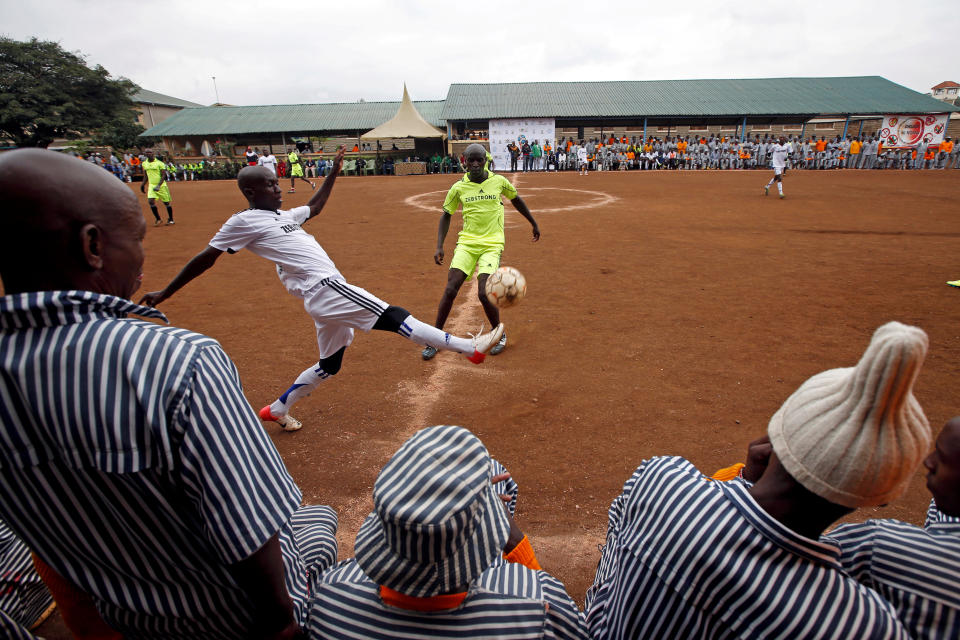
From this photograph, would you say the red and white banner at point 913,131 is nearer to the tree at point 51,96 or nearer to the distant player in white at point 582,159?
the distant player in white at point 582,159

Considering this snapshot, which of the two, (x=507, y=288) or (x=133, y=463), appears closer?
(x=133, y=463)

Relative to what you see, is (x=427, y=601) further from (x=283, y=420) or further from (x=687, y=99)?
(x=687, y=99)

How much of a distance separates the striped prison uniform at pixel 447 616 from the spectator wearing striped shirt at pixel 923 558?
2.81ft

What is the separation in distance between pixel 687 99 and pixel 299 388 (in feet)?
128

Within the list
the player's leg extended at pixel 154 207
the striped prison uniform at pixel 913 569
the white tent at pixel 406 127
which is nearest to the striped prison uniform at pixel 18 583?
the striped prison uniform at pixel 913 569

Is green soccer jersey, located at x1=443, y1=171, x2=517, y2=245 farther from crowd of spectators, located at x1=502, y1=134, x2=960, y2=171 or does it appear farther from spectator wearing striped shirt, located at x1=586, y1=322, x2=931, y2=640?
crowd of spectators, located at x1=502, y1=134, x2=960, y2=171

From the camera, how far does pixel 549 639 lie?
141 cm

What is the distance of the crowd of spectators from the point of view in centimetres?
2988

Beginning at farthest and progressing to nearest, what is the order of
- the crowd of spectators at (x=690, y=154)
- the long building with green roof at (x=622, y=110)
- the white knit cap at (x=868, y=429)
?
the long building with green roof at (x=622, y=110) → the crowd of spectators at (x=690, y=154) → the white knit cap at (x=868, y=429)

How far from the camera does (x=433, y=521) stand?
45.7 inches

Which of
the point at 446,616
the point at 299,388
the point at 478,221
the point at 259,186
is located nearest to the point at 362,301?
the point at 299,388

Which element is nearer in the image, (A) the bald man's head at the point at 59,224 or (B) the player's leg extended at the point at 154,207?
(A) the bald man's head at the point at 59,224

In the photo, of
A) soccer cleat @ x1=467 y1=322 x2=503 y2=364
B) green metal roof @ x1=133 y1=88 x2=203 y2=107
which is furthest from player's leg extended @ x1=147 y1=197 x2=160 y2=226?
green metal roof @ x1=133 y1=88 x2=203 y2=107

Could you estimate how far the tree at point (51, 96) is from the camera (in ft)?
129
